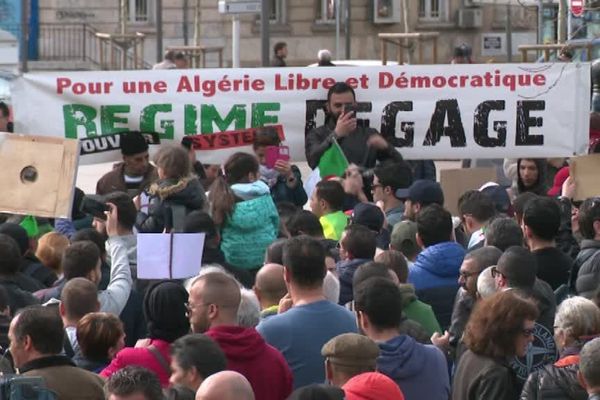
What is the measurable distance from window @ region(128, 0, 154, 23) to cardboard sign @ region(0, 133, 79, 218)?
34635mm

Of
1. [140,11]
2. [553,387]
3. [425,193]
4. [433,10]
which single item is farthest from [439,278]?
[140,11]

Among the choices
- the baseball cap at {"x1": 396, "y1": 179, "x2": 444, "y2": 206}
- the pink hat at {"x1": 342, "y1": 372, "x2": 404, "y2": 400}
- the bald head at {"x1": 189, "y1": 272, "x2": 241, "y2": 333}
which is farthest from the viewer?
the baseball cap at {"x1": 396, "y1": 179, "x2": 444, "y2": 206}

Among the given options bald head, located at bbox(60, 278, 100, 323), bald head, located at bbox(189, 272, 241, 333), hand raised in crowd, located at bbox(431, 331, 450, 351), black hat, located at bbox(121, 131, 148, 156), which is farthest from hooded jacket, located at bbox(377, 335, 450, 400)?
black hat, located at bbox(121, 131, 148, 156)

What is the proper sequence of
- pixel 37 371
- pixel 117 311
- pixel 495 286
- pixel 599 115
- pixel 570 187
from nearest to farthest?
1. pixel 37 371
2. pixel 495 286
3. pixel 117 311
4. pixel 570 187
5. pixel 599 115

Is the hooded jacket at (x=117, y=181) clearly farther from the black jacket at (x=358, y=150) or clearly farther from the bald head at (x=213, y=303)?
the bald head at (x=213, y=303)

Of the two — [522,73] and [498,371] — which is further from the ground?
[522,73]

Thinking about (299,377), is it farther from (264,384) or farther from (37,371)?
(37,371)

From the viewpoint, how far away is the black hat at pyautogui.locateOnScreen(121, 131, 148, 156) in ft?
37.9

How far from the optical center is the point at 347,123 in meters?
11.8

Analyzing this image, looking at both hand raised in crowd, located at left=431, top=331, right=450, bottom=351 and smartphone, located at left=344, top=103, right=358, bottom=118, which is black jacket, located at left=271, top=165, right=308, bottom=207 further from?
hand raised in crowd, located at left=431, top=331, right=450, bottom=351

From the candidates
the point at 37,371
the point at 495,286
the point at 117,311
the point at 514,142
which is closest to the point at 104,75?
the point at 514,142

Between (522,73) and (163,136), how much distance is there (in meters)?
2.57

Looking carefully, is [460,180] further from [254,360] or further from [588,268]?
[254,360]

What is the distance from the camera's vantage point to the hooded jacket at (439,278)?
877 centimetres
